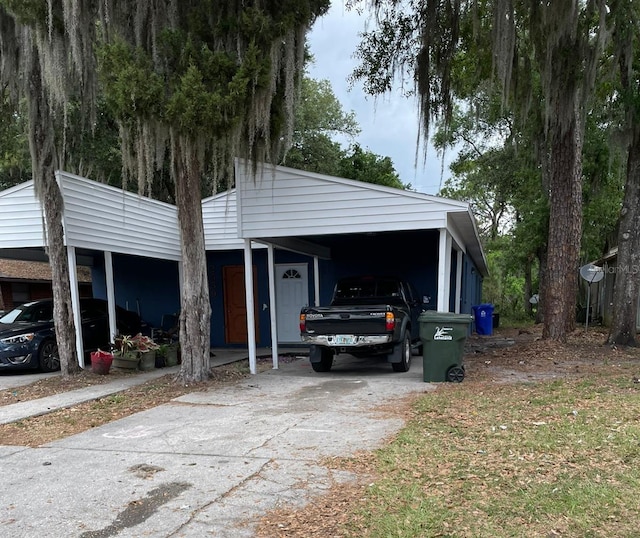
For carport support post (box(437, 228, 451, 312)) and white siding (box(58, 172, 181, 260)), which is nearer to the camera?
carport support post (box(437, 228, 451, 312))

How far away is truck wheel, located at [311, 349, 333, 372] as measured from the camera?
367 inches

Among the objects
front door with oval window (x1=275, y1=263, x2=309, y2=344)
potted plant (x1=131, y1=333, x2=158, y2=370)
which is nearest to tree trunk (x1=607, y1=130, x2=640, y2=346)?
front door with oval window (x1=275, y1=263, x2=309, y2=344)

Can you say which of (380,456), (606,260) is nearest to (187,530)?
(380,456)

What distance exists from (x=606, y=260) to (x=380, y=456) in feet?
64.7

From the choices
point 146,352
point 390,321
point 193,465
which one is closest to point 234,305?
point 146,352

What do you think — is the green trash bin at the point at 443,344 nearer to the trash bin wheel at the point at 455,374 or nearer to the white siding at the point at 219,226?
the trash bin wheel at the point at 455,374

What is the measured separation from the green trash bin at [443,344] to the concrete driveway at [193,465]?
0.75 meters

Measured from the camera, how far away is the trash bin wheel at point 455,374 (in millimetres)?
7953

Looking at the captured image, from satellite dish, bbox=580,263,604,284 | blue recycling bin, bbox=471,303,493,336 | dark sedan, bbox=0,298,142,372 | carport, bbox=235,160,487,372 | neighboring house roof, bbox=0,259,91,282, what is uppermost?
carport, bbox=235,160,487,372

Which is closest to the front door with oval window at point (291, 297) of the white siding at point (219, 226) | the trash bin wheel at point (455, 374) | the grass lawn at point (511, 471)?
the white siding at point (219, 226)

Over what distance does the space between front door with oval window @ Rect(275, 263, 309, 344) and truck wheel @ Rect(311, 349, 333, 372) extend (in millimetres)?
4023

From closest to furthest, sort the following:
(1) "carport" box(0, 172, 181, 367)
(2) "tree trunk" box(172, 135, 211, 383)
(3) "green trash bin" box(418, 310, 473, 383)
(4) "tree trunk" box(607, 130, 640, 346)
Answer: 1. (3) "green trash bin" box(418, 310, 473, 383)
2. (2) "tree trunk" box(172, 135, 211, 383)
3. (1) "carport" box(0, 172, 181, 367)
4. (4) "tree trunk" box(607, 130, 640, 346)

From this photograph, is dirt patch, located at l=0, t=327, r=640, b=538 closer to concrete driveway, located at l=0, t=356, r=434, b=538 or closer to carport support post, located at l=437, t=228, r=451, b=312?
concrete driveway, located at l=0, t=356, r=434, b=538

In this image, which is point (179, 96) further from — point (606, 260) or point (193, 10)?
point (606, 260)
